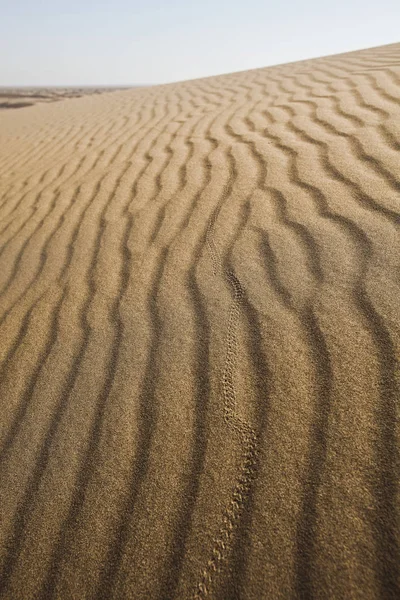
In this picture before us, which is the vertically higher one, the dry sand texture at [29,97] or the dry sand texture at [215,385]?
the dry sand texture at [29,97]

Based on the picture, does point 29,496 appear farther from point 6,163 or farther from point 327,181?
point 6,163

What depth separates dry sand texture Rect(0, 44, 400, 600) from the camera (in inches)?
35.6

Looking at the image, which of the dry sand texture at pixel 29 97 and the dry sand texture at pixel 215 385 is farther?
the dry sand texture at pixel 29 97

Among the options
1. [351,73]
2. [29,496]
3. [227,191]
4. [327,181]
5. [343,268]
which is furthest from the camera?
[351,73]

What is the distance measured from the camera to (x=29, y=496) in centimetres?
115

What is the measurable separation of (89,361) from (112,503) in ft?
1.93

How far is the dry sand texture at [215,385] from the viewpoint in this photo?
90cm

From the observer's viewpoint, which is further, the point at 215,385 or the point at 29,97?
the point at 29,97

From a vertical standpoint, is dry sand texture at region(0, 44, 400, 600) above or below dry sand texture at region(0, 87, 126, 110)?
below

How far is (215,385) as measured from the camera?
1.25 m

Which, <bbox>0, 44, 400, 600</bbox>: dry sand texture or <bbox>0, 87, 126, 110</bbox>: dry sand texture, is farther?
<bbox>0, 87, 126, 110</bbox>: dry sand texture

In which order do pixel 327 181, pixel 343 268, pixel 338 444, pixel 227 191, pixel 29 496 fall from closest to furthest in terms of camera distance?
1. pixel 338 444
2. pixel 29 496
3. pixel 343 268
4. pixel 327 181
5. pixel 227 191

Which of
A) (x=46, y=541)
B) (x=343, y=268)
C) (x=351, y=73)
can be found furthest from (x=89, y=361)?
(x=351, y=73)

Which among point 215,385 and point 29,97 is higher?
point 29,97
